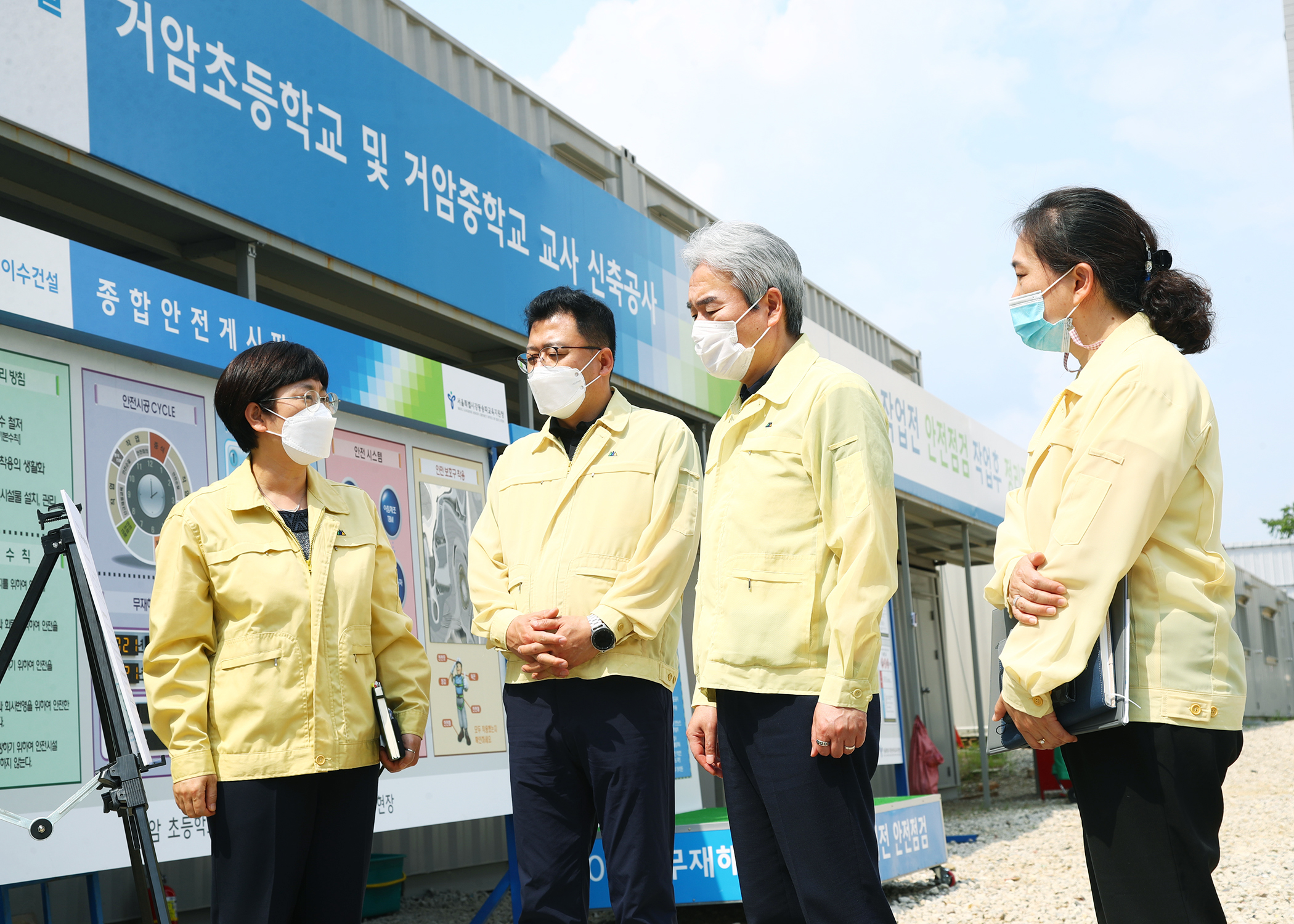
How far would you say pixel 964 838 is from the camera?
29.5 ft

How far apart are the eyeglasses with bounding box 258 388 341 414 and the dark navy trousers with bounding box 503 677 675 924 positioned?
0.88 meters

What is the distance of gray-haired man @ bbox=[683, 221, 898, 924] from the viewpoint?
2.21m

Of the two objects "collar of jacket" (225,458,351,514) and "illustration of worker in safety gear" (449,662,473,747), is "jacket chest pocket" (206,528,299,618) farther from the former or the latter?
"illustration of worker in safety gear" (449,662,473,747)

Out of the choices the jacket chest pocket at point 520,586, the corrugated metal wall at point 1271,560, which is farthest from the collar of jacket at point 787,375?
the corrugated metal wall at point 1271,560

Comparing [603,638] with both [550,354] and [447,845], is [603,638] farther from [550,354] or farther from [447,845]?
[447,845]

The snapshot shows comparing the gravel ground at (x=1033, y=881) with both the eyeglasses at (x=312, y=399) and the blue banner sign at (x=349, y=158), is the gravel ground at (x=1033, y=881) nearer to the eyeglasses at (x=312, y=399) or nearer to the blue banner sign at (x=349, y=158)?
the blue banner sign at (x=349, y=158)

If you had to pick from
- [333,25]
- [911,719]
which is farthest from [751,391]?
[911,719]

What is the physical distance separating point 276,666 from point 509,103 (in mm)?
4838

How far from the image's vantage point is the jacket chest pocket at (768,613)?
2.31 meters

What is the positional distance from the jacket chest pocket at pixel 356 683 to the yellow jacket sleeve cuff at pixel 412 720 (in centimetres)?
9

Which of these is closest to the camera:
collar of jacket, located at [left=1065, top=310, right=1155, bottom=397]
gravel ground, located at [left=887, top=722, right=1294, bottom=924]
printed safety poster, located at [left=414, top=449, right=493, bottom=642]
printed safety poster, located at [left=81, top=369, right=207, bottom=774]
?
collar of jacket, located at [left=1065, top=310, right=1155, bottom=397]

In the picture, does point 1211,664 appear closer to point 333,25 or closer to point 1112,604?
point 1112,604

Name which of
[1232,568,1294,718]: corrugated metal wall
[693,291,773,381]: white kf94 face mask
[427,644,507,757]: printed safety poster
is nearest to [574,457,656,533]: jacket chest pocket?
[693,291,773,381]: white kf94 face mask

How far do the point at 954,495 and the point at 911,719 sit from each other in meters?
2.47
